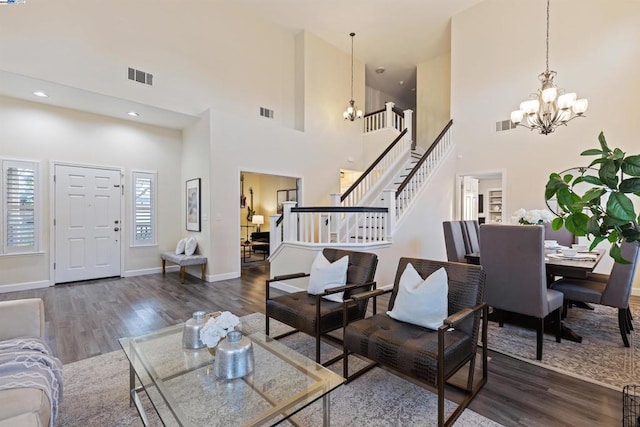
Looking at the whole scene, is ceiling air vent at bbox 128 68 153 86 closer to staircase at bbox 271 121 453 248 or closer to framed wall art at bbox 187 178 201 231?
framed wall art at bbox 187 178 201 231

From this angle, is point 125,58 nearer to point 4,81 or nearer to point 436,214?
point 4,81

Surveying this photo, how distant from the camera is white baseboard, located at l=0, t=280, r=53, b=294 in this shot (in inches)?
184

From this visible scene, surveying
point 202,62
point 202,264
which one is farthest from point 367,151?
point 202,264

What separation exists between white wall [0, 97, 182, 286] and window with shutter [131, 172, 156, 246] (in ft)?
0.35

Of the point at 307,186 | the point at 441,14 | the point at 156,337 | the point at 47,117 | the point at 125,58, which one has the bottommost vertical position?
the point at 156,337

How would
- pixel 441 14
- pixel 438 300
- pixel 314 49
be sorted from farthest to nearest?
1. pixel 314 49
2. pixel 441 14
3. pixel 438 300

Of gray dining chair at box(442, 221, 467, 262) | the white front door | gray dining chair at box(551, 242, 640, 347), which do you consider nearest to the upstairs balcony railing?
gray dining chair at box(442, 221, 467, 262)

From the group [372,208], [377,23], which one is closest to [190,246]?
[372,208]

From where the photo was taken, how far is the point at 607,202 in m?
1.12

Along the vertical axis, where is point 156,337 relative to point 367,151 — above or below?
below

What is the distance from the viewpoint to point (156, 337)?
2.15 m

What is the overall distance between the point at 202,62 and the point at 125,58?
132cm

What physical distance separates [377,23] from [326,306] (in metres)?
6.86

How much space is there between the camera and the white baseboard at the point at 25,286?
4.67 metres
